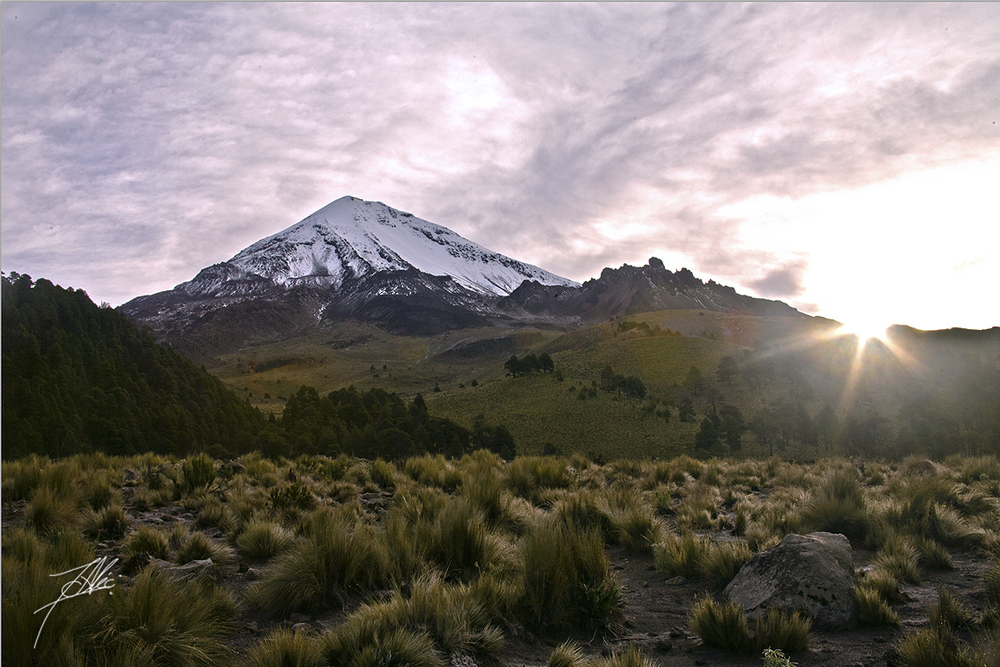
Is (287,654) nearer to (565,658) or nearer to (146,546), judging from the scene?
(565,658)

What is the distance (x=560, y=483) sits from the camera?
37.3 ft

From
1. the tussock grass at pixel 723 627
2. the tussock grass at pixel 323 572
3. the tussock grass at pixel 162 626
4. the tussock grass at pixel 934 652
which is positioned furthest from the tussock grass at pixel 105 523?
the tussock grass at pixel 934 652

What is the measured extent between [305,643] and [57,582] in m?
1.88

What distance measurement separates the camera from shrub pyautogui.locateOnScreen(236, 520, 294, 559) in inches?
243

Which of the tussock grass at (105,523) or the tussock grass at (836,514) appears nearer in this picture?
the tussock grass at (105,523)

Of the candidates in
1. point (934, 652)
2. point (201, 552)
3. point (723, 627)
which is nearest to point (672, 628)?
point (723, 627)

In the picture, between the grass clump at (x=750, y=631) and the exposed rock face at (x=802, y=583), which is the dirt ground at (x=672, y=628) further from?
the exposed rock face at (x=802, y=583)

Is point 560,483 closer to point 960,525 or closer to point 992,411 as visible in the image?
point 960,525

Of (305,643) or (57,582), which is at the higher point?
(57,582)

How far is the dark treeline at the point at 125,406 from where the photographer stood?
74.7 ft

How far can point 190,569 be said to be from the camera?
5133 millimetres

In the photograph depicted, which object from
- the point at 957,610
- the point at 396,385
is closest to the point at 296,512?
the point at 957,610

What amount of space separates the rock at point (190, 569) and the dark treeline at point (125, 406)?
1563 centimetres

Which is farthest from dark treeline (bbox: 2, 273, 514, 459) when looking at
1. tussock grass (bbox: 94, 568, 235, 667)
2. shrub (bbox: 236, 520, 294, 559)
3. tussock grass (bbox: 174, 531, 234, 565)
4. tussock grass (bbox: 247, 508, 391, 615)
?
tussock grass (bbox: 94, 568, 235, 667)
